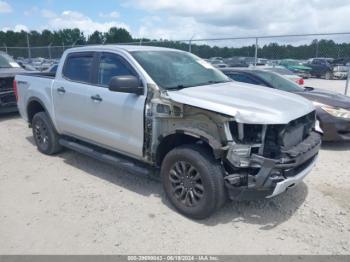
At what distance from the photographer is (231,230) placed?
359cm

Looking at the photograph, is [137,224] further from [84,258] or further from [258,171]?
[258,171]

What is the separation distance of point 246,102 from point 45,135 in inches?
156

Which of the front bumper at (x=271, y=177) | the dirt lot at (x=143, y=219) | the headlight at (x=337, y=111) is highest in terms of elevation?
the headlight at (x=337, y=111)

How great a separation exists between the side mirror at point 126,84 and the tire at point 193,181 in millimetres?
871

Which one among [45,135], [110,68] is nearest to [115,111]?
[110,68]

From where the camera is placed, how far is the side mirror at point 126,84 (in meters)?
3.87

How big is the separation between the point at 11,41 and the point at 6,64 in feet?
197

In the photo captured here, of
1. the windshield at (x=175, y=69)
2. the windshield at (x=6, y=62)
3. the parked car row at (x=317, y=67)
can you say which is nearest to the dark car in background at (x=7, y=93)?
the windshield at (x=6, y=62)

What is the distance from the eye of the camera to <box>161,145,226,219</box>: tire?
3506 millimetres

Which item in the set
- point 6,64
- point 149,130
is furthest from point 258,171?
point 6,64

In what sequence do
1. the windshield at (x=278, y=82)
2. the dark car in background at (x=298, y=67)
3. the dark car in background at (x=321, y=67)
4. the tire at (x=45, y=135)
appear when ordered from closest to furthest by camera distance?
the tire at (x=45, y=135), the windshield at (x=278, y=82), the dark car in background at (x=321, y=67), the dark car in background at (x=298, y=67)

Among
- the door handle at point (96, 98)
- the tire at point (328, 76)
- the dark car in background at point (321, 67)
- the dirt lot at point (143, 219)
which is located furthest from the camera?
the tire at point (328, 76)

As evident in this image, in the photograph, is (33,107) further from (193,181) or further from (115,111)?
(193,181)

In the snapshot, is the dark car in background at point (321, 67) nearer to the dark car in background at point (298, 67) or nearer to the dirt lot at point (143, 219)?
the dark car in background at point (298, 67)
